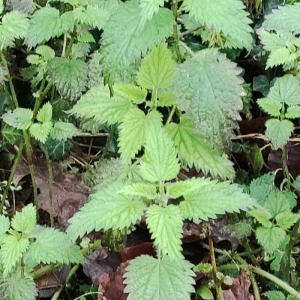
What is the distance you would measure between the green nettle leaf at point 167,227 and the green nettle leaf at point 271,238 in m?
0.30

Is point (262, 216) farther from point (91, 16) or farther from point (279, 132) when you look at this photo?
point (91, 16)

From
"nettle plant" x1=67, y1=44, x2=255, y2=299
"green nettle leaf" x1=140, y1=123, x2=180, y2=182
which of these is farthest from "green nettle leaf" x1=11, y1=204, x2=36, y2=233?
"green nettle leaf" x1=140, y1=123, x2=180, y2=182

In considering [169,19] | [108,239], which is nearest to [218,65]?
[169,19]

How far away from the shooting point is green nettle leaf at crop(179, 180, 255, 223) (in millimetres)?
828

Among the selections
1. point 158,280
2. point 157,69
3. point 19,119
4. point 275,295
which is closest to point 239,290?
point 275,295

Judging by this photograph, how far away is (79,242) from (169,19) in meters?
0.59

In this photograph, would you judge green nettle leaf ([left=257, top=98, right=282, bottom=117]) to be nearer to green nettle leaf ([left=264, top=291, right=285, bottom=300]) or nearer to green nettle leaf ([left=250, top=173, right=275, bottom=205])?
green nettle leaf ([left=250, top=173, right=275, bottom=205])

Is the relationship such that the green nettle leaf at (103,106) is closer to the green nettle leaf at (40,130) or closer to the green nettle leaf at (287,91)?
the green nettle leaf at (40,130)

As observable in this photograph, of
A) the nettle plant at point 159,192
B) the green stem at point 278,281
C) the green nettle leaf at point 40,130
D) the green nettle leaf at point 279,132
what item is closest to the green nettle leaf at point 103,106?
the nettle plant at point 159,192

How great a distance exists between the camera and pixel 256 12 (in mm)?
1506

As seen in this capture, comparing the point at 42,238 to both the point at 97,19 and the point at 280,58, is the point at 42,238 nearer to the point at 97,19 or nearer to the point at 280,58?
the point at 97,19

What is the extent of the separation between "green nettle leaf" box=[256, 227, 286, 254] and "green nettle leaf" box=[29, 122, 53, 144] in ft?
1.70

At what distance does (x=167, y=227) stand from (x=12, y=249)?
1.06 feet

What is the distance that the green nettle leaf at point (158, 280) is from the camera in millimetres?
829
